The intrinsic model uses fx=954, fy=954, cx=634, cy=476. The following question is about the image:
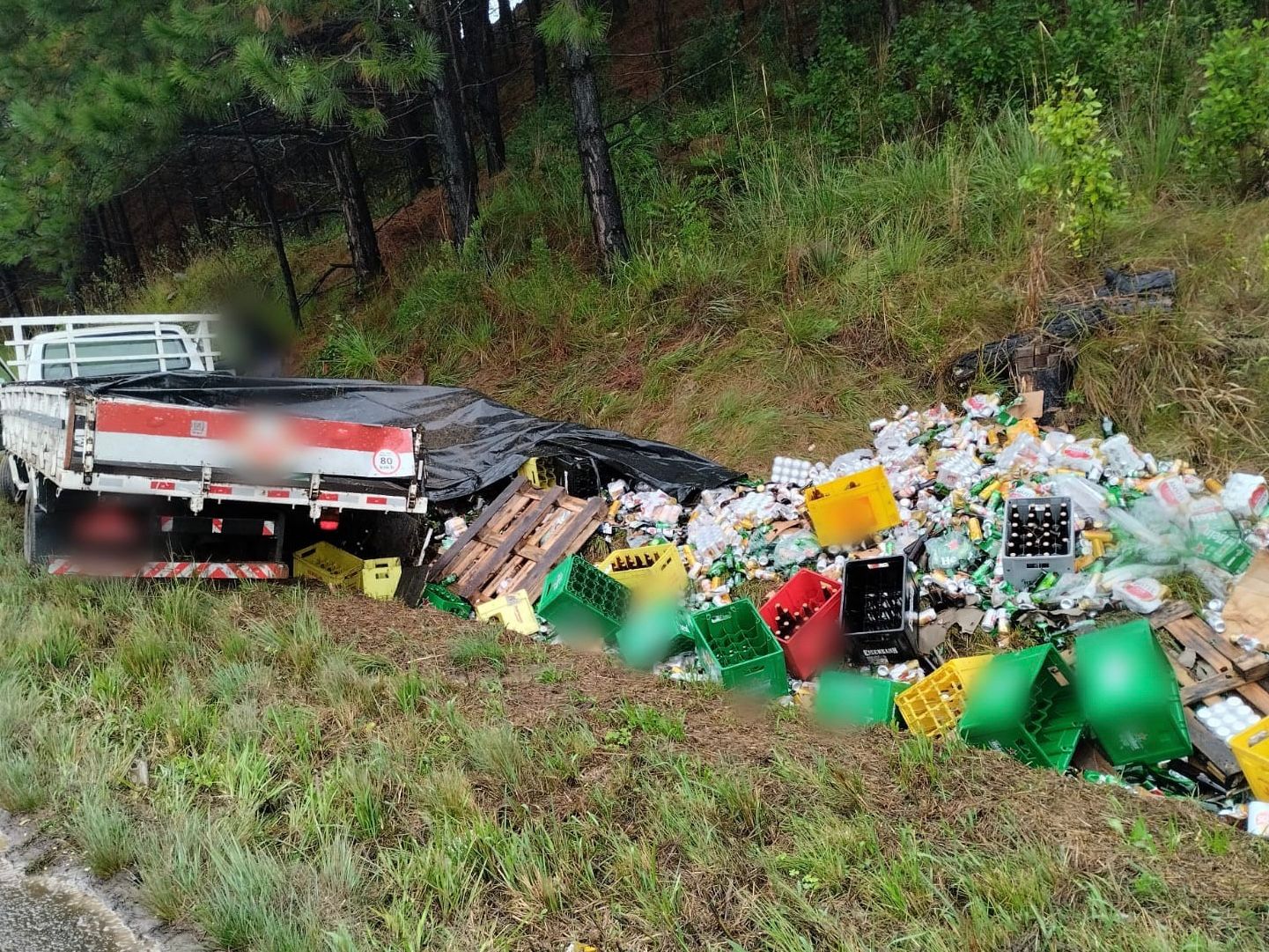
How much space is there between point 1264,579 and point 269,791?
15.0 feet

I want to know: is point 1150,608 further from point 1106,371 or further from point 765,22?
point 765,22

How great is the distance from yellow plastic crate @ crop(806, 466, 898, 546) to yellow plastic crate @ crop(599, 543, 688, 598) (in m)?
→ 0.95

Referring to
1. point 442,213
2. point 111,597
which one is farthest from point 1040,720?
point 442,213

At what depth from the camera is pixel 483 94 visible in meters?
15.2

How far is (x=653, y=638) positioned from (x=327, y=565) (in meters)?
2.81

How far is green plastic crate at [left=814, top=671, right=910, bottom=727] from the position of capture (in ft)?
14.8

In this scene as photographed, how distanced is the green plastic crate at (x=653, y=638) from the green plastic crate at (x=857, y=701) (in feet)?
2.96

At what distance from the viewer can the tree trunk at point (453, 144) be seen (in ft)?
36.2

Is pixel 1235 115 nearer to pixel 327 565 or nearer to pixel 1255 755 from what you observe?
pixel 1255 755

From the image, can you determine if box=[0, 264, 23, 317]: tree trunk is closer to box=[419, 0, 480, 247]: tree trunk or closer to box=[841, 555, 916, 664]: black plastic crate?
box=[419, 0, 480, 247]: tree trunk

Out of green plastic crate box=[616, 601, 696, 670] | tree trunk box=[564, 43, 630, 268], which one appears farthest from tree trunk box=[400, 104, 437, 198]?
green plastic crate box=[616, 601, 696, 670]

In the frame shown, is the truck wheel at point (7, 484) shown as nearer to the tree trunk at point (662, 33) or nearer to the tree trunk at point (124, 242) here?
the tree trunk at point (662, 33)

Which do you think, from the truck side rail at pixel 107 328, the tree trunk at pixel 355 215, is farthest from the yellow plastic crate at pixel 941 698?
the tree trunk at pixel 355 215

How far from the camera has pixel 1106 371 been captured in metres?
6.41
